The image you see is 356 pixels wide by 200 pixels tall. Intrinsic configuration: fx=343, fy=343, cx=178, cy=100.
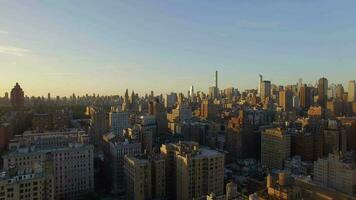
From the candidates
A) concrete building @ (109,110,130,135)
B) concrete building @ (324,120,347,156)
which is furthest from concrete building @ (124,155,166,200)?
concrete building @ (109,110,130,135)

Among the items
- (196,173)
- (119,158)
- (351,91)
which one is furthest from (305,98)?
(196,173)

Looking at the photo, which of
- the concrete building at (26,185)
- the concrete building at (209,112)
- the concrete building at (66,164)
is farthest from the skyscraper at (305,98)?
the concrete building at (26,185)

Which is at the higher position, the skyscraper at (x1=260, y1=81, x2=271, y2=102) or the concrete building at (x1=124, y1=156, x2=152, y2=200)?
the skyscraper at (x1=260, y1=81, x2=271, y2=102)

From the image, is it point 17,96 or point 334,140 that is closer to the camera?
point 334,140

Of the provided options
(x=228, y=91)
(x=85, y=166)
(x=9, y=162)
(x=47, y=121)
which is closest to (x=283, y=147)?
(x=85, y=166)

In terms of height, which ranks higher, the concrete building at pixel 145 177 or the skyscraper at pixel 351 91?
the skyscraper at pixel 351 91

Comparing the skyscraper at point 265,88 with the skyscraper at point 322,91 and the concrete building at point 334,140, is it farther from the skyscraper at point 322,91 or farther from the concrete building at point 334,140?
the concrete building at point 334,140

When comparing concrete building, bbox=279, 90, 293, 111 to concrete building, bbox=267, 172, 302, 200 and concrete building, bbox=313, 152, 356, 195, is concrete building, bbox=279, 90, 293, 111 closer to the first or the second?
concrete building, bbox=313, 152, 356, 195

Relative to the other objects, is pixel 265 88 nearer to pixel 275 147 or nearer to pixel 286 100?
pixel 286 100

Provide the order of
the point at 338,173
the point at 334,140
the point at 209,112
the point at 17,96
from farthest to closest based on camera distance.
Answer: the point at 209,112 → the point at 17,96 → the point at 334,140 → the point at 338,173
